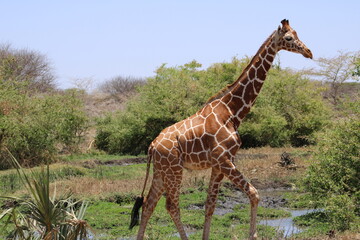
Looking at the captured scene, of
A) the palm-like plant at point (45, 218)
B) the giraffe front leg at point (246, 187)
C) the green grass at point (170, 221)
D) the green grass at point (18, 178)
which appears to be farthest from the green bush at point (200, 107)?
the palm-like plant at point (45, 218)

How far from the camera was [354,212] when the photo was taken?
10.8m

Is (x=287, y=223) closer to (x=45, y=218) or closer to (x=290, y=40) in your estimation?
(x=290, y=40)

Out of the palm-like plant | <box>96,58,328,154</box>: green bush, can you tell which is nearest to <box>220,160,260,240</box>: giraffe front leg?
the palm-like plant

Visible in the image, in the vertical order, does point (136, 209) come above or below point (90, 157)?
above

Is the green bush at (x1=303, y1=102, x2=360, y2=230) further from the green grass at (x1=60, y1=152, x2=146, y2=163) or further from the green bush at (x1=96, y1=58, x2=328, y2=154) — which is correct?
the green bush at (x1=96, y1=58, x2=328, y2=154)

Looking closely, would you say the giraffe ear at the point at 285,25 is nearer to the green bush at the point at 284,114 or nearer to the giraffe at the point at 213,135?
the giraffe at the point at 213,135

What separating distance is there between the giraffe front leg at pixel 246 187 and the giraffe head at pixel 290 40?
1760 mm

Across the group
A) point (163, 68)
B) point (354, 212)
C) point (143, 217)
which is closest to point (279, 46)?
point (143, 217)

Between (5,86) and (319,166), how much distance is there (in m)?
16.2

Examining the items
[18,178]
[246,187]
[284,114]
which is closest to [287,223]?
[246,187]

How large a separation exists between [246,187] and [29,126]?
1728cm

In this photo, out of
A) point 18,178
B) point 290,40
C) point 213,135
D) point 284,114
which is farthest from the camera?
point 284,114

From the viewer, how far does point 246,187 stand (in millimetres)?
7535

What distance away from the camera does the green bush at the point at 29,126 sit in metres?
22.9
